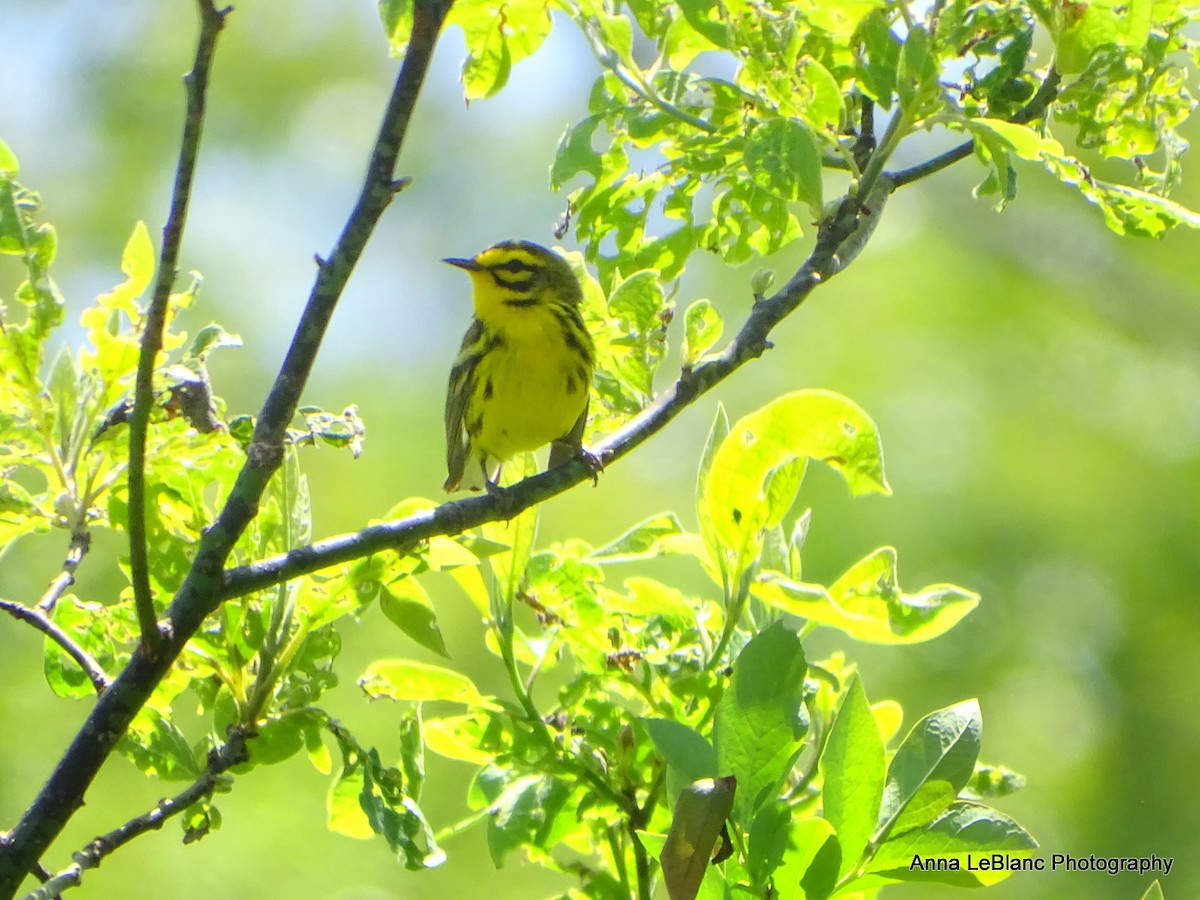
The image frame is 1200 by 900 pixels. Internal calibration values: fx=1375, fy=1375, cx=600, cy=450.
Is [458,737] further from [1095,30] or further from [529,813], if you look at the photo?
[1095,30]

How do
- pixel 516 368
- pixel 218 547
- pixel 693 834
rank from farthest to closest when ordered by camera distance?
pixel 516 368 → pixel 218 547 → pixel 693 834

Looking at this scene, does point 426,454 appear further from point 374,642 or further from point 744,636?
point 744,636

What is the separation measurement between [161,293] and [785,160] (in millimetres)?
717

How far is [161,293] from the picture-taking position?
1308 mm

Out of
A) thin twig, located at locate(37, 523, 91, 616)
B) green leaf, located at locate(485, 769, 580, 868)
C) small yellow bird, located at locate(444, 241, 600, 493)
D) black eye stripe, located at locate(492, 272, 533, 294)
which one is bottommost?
green leaf, located at locate(485, 769, 580, 868)

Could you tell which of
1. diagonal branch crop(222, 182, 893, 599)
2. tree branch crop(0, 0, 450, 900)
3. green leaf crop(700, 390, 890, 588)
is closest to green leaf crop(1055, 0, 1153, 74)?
diagonal branch crop(222, 182, 893, 599)

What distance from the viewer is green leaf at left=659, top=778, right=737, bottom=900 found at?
1216 millimetres

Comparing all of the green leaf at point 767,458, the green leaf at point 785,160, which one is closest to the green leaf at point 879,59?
the green leaf at point 785,160

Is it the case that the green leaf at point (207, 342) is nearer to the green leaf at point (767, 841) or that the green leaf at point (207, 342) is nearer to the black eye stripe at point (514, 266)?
the green leaf at point (767, 841)

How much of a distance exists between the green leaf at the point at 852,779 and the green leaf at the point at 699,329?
0.73 m

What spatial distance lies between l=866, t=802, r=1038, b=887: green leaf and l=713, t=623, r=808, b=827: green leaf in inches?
5.5

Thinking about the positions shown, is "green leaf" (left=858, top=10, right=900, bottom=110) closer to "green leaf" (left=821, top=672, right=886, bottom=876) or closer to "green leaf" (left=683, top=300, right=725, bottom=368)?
"green leaf" (left=683, top=300, right=725, bottom=368)

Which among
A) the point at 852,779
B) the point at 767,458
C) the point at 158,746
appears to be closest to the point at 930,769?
the point at 852,779

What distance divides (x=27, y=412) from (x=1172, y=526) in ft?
15.7
